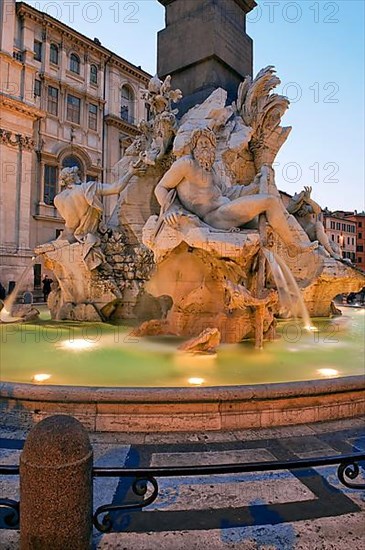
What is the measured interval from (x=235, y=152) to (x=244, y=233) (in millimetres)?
2909

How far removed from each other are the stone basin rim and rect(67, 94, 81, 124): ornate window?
108ft

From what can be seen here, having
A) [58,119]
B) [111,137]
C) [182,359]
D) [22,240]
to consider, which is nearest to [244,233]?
[182,359]

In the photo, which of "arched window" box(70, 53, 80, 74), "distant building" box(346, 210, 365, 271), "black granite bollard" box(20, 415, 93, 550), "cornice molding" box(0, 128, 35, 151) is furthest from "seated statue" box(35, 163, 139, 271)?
"distant building" box(346, 210, 365, 271)

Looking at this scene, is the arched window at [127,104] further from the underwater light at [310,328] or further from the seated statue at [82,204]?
the underwater light at [310,328]

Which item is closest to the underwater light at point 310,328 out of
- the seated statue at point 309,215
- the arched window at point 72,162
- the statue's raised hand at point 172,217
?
the seated statue at point 309,215

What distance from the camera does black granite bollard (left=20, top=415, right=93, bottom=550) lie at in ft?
5.96

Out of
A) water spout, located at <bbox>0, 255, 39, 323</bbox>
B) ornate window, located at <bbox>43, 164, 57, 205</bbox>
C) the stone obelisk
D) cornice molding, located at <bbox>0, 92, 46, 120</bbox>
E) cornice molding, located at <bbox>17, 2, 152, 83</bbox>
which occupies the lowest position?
water spout, located at <bbox>0, 255, 39, 323</bbox>

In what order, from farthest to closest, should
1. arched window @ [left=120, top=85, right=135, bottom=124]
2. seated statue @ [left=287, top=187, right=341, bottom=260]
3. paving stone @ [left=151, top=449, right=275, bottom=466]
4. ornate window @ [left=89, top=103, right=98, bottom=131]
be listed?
arched window @ [left=120, top=85, right=135, bottom=124]
ornate window @ [left=89, top=103, right=98, bottom=131]
seated statue @ [left=287, top=187, right=341, bottom=260]
paving stone @ [left=151, top=449, right=275, bottom=466]

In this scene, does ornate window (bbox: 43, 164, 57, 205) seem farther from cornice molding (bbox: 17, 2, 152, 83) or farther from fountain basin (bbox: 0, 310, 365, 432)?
fountain basin (bbox: 0, 310, 365, 432)

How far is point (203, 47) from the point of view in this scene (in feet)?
28.3

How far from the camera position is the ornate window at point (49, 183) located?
30484 millimetres

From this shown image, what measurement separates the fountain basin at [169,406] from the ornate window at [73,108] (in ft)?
108

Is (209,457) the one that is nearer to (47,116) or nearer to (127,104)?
(47,116)

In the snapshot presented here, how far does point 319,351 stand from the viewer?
617 centimetres
